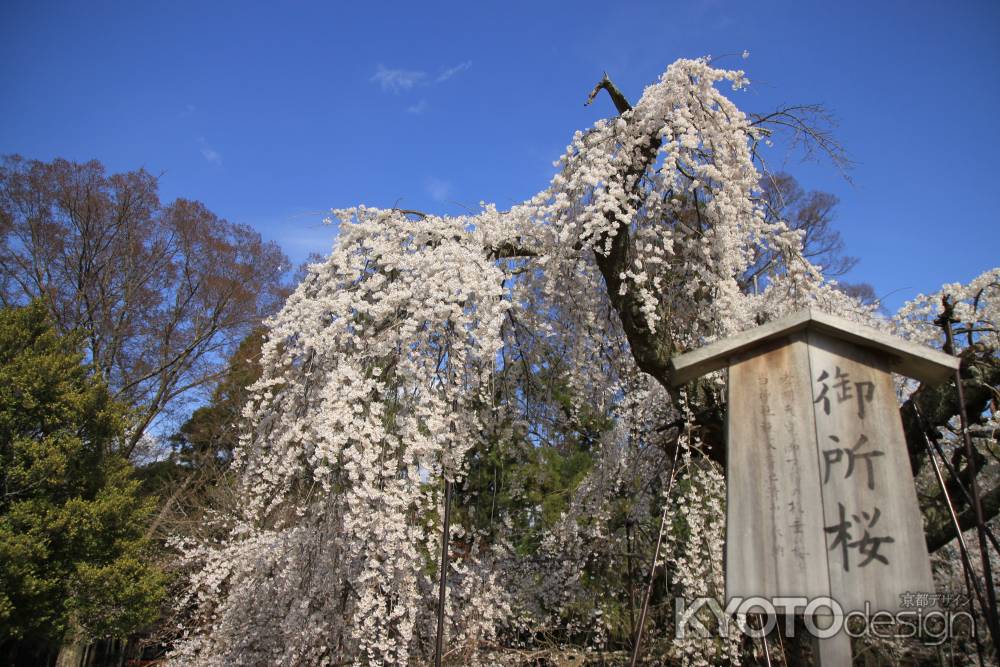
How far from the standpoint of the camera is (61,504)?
7980 mm

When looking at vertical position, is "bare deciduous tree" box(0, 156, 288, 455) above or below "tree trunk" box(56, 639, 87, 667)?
above

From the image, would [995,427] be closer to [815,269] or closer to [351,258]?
[815,269]

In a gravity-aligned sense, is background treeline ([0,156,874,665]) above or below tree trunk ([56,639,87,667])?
above

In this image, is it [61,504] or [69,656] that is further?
[69,656]

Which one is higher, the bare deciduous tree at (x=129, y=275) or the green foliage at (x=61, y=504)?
the bare deciduous tree at (x=129, y=275)

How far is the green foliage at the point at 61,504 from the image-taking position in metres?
7.28

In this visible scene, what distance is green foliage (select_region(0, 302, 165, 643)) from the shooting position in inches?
287

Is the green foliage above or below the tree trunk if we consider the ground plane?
above

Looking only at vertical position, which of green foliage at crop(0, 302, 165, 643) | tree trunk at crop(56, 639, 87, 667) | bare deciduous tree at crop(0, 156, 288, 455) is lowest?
tree trunk at crop(56, 639, 87, 667)

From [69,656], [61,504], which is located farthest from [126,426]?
[69,656]

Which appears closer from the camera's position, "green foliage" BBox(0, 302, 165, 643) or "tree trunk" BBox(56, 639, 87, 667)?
"green foliage" BBox(0, 302, 165, 643)

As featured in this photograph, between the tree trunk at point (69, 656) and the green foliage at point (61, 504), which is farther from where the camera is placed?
the tree trunk at point (69, 656)

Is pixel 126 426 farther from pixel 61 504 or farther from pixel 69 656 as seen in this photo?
pixel 69 656

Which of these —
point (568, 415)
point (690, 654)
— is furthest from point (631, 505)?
point (690, 654)
